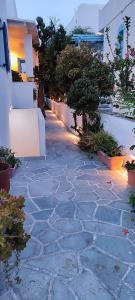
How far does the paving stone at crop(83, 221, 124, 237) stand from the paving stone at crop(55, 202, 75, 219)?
46cm

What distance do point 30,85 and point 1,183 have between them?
18.1ft

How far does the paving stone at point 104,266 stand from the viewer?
132 inches

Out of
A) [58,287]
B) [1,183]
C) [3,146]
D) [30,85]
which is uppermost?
[30,85]

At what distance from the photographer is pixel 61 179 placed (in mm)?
7379

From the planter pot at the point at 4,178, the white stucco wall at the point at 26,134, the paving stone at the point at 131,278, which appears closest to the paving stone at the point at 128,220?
the paving stone at the point at 131,278

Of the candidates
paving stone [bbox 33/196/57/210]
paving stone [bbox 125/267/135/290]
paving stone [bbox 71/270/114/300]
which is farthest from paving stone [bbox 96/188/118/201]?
paving stone [bbox 71/270/114/300]

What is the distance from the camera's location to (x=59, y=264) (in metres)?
3.70

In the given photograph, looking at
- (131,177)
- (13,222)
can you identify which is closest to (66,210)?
(131,177)

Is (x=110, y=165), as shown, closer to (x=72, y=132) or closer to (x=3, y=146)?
(x=3, y=146)

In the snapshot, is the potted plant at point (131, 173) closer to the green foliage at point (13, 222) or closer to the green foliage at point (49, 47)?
the green foliage at point (13, 222)

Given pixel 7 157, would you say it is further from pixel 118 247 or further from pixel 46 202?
pixel 118 247

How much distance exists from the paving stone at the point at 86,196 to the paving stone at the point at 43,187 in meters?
0.72

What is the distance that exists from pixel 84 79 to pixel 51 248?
7.57 metres

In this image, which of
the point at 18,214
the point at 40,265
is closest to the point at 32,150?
the point at 40,265
